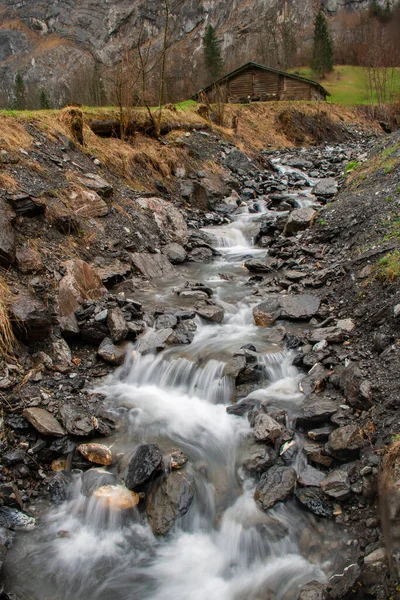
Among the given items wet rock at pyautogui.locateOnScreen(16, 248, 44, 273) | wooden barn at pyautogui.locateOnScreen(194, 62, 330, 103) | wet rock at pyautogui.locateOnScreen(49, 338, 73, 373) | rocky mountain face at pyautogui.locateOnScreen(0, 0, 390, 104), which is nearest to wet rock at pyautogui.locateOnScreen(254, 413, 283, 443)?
wet rock at pyautogui.locateOnScreen(49, 338, 73, 373)

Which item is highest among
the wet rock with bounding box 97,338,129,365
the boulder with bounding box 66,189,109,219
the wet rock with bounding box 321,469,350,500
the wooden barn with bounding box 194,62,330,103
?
the wooden barn with bounding box 194,62,330,103

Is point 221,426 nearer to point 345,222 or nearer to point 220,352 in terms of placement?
point 220,352

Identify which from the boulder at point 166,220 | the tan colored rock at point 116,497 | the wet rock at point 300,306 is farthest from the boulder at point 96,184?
the tan colored rock at point 116,497

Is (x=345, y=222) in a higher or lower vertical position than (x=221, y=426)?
higher

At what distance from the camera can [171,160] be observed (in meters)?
15.1

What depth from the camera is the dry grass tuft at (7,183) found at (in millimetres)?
8050

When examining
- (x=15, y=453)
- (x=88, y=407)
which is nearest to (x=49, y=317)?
(x=88, y=407)

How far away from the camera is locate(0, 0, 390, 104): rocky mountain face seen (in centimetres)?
9494

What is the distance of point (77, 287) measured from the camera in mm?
7371

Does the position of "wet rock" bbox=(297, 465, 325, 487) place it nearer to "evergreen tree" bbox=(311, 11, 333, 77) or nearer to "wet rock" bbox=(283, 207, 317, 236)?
"wet rock" bbox=(283, 207, 317, 236)

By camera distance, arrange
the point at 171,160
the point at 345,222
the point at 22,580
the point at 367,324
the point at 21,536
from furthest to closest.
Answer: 1. the point at 171,160
2. the point at 345,222
3. the point at 367,324
4. the point at 21,536
5. the point at 22,580

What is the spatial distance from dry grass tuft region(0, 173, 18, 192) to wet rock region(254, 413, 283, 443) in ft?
20.8

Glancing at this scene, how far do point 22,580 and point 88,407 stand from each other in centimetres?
208

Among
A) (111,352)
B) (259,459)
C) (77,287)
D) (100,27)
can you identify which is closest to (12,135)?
(77,287)
